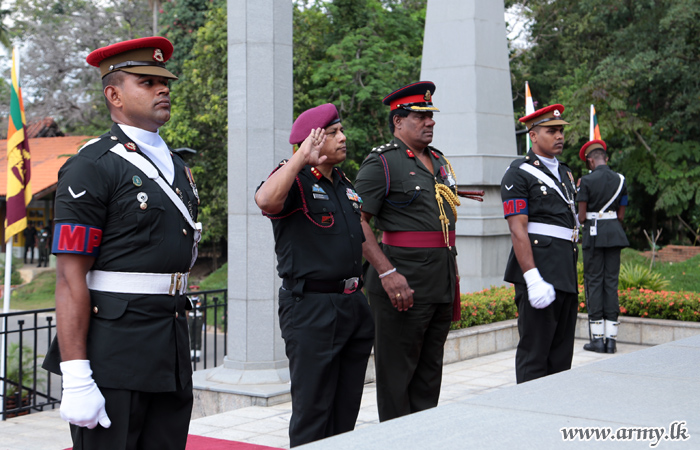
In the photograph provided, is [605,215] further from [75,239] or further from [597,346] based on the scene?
[75,239]

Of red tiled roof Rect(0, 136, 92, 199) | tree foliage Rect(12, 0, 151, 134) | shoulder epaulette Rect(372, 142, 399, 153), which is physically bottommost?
shoulder epaulette Rect(372, 142, 399, 153)

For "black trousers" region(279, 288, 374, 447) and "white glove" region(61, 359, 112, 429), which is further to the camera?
"black trousers" region(279, 288, 374, 447)

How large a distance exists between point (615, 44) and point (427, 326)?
22672 millimetres

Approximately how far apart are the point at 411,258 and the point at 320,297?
3.25ft

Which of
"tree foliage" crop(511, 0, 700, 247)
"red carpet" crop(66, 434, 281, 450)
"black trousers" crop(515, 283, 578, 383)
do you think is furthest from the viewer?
"tree foliage" crop(511, 0, 700, 247)

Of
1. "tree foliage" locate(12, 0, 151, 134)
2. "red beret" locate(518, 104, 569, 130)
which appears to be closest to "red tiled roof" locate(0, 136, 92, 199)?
"tree foliage" locate(12, 0, 151, 134)

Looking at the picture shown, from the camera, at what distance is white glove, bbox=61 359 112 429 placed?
2.83 metres

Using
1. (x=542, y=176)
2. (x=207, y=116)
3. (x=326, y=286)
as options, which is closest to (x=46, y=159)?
(x=207, y=116)

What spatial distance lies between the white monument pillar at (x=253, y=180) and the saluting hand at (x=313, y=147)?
10.9 feet

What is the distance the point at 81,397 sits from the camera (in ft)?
9.35

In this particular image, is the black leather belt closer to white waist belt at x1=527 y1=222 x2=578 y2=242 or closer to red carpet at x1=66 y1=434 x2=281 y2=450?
red carpet at x1=66 y1=434 x2=281 y2=450

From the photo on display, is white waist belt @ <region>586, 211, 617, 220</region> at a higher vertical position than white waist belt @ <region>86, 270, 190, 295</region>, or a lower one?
higher

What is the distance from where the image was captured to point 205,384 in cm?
720

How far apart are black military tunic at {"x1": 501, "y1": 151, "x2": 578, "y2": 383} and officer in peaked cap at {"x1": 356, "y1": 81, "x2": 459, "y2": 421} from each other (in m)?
0.77
